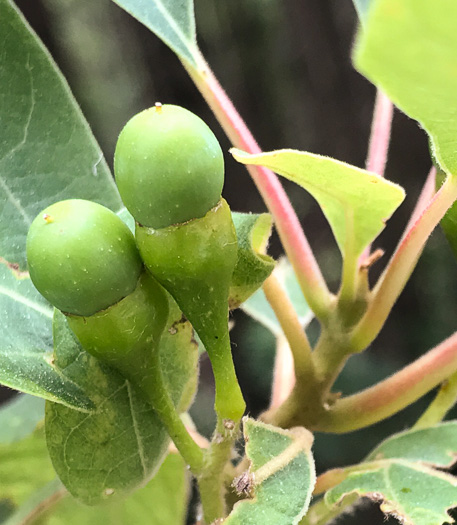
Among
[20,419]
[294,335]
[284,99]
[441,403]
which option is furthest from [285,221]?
[284,99]

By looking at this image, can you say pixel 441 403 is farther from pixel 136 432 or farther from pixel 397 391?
pixel 136 432

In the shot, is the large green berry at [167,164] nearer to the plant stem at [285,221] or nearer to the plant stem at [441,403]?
the plant stem at [285,221]

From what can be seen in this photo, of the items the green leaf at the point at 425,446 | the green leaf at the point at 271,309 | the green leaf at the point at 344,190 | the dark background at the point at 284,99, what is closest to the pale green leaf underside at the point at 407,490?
the green leaf at the point at 425,446

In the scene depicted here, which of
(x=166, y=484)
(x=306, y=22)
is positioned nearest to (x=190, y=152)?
(x=166, y=484)

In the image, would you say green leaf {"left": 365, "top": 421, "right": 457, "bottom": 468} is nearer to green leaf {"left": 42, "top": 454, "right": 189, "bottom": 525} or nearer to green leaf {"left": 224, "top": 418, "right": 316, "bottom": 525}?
green leaf {"left": 224, "top": 418, "right": 316, "bottom": 525}

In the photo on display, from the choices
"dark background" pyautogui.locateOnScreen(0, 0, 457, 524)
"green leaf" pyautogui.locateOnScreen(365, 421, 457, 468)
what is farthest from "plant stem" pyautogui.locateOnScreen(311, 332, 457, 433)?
"dark background" pyautogui.locateOnScreen(0, 0, 457, 524)

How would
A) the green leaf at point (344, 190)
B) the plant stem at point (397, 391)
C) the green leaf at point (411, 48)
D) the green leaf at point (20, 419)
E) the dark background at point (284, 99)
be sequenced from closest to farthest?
the green leaf at point (411, 48) < the green leaf at point (344, 190) < the plant stem at point (397, 391) < the green leaf at point (20, 419) < the dark background at point (284, 99)

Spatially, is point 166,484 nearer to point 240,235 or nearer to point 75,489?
point 75,489
